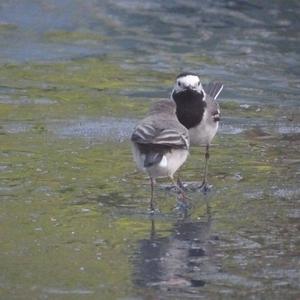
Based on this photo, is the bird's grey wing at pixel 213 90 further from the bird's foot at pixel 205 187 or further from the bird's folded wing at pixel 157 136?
the bird's folded wing at pixel 157 136

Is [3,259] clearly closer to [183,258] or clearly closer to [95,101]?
[183,258]

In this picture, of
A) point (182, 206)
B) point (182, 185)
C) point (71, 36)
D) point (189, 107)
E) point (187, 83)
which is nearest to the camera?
point (182, 206)

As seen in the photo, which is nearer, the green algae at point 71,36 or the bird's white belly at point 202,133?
the bird's white belly at point 202,133

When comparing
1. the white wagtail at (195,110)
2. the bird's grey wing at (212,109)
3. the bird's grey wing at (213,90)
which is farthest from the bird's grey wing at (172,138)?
the bird's grey wing at (213,90)

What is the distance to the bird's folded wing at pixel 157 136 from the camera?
9102mm

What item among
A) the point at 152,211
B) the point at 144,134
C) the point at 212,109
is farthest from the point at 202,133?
the point at 144,134

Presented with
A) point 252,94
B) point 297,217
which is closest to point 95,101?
point 252,94

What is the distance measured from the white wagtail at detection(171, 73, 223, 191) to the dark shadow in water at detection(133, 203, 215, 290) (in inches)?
43.4

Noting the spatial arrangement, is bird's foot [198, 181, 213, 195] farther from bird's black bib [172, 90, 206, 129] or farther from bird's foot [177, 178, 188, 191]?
bird's black bib [172, 90, 206, 129]

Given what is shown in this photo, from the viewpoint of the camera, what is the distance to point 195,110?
10.2 meters

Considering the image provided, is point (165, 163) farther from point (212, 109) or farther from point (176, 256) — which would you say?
point (212, 109)

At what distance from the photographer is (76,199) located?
384 inches

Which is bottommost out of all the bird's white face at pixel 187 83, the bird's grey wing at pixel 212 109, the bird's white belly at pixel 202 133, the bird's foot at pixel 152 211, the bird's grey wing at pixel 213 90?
the bird's foot at pixel 152 211

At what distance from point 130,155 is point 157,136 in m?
2.16
